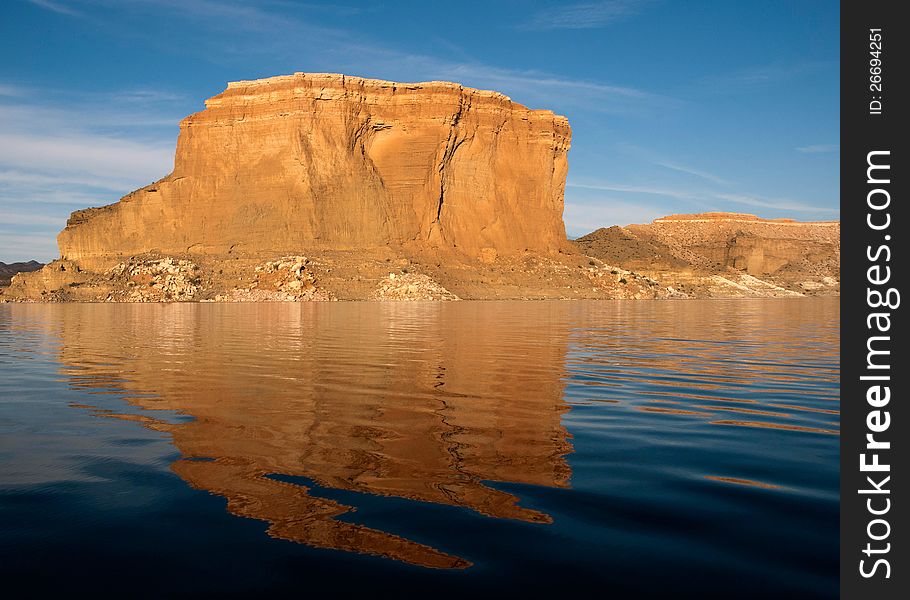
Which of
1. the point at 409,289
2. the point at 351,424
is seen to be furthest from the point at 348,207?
the point at 351,424

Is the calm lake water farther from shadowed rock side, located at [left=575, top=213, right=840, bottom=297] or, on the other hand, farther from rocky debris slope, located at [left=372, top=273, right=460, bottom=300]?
shadowed rock side, located at [left=575, top=213, right=840, bottom=297]

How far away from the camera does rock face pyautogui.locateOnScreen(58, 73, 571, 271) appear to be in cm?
8681

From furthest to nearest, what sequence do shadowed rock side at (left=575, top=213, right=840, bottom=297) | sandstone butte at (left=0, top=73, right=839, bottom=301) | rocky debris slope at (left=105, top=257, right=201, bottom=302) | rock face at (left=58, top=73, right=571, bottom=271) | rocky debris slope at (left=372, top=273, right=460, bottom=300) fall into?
shadowed rock side at (left=575, top=213, right=840, bottom=297) < rock face at (left=58, top=73, right=571, bottom=271) < sandstone butte at (left=0, top=73, right=839, bottom=301) < rocky debris slope at (left=372, top=273, right=460, bottom=300) < rocky debris slope at (left=105, top=257, right=201, bottom=302)

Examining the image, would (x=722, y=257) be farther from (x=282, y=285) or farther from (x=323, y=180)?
(x=282, y=285)

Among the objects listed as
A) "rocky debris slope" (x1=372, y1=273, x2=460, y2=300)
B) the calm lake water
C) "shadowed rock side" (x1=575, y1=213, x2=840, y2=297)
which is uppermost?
"shadowed rock side" (x1=575, y1=213, x2=840, y2=297)

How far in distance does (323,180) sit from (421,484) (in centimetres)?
8691

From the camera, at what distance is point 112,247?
89688 mm

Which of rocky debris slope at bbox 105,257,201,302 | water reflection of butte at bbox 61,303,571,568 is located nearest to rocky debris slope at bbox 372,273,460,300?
rocky debris slope at bbox 105,257,201,302

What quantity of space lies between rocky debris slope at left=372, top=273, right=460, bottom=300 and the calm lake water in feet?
207

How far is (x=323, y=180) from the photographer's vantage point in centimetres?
8888

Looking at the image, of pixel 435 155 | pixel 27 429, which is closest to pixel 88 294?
pixel 435 155

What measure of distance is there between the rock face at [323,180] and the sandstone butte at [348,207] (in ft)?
0.59

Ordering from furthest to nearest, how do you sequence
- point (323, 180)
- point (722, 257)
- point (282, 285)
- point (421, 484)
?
point (722, 257), point (323, 180), point (282, 285), point (421, 484)

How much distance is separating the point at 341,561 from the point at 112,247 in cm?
9684
